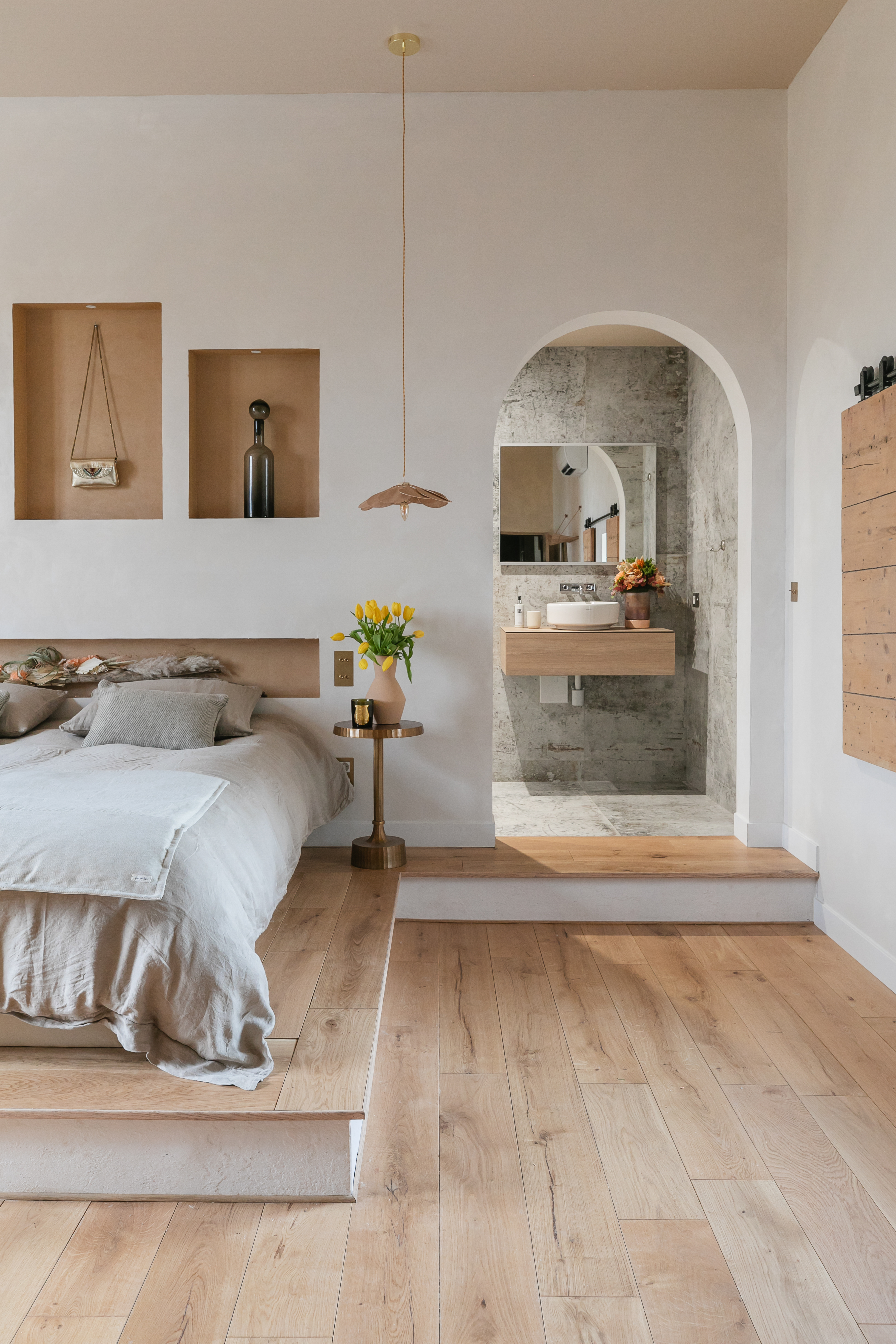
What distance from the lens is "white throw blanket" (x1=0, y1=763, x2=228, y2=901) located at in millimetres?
1982

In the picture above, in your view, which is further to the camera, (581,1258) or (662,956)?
(662,956)

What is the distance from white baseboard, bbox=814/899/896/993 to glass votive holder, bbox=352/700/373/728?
1794 mm

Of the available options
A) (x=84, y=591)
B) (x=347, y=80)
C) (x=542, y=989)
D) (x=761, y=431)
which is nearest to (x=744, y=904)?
(x=542, y=989)

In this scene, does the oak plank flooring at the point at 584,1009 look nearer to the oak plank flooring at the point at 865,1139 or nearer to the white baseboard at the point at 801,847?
the oak plank flooring at the point at 865,1139

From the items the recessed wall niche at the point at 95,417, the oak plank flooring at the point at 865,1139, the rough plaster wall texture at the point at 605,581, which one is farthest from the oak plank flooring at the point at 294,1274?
the rough plaster wall texture at the point at 605,581

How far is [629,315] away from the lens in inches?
155

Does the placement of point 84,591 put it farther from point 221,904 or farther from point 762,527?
Answer: point 762,527

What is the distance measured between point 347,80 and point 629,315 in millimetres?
1407

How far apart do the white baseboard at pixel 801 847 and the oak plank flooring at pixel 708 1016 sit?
1.97ft

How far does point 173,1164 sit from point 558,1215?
2.49ft

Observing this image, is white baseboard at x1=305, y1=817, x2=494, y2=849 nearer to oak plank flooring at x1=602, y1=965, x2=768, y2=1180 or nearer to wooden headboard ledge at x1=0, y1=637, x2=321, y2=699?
wooden headboard ledge at x1=0, y1=637, x2=321, y2=699

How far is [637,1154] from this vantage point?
6.87 ft

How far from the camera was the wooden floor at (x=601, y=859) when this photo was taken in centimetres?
365

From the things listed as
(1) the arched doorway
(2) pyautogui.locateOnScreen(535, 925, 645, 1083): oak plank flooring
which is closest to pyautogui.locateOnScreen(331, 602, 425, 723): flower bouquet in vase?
(2) pyautogui.locateOnScreen(535, 925, 645, 1083): oak plank flooring
